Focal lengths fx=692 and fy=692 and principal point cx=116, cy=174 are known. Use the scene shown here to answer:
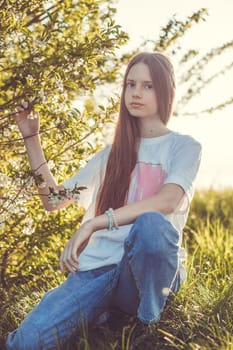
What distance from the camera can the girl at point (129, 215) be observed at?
2.96 m

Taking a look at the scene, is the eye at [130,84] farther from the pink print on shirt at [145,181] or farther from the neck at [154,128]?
the pink print on shirt at [145,181]

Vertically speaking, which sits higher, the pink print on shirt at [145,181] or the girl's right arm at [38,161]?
the girl's right arm at [38,161]

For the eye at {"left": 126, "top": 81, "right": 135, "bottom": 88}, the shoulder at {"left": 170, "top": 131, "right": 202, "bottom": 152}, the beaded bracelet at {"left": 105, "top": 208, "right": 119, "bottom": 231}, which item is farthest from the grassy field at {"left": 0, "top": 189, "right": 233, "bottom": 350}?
the eye at {"left": 126, "top": 81, "right": 135, "bottom": 88}

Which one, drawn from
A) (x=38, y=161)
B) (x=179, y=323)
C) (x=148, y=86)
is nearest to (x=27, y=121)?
(x=38, y=161)

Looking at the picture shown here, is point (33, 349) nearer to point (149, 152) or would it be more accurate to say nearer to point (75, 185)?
point (75, 185)

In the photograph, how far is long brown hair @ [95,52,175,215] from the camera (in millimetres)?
3348

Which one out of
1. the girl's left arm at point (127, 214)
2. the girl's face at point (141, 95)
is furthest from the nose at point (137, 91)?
the girl's left arm at point (127, 214)

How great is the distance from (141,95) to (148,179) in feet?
1.34

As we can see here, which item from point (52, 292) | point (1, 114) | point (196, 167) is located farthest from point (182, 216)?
point (1, 114)

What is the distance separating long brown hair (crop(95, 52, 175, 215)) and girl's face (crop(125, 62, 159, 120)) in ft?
0.08

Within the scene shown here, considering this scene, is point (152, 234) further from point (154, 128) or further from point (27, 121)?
point (27, 121)

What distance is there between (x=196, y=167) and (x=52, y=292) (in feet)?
2.91

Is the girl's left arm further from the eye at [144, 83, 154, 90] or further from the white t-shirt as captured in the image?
the eye at [144, 83, 154, 90]

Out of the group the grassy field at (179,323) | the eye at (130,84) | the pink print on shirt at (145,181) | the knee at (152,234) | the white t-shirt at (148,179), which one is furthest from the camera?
the eye at (130,84)
